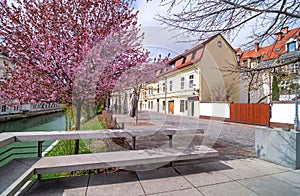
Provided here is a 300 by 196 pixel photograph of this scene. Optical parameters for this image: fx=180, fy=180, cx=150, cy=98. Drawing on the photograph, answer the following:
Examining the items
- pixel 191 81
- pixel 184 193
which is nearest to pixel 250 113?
pixel 191 81

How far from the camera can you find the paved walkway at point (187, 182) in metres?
2.54

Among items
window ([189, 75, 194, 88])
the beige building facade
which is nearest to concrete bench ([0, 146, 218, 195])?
the beige building facade

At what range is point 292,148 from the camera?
3.46 meters

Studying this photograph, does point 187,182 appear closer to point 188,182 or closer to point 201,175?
point 188,182

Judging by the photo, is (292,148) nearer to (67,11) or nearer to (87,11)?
(87,11)

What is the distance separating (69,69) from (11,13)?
132 cm

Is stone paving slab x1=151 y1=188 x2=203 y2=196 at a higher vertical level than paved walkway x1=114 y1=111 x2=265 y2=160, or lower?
higher

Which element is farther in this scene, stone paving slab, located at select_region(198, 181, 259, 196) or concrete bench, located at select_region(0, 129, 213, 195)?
stone paving slab, located at select_region(198, 181, 259, 196)

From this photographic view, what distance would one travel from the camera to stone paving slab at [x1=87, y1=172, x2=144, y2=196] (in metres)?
2.52

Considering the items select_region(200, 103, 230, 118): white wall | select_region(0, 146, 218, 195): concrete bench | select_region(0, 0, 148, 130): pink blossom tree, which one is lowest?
select_region(0, 146, 218, 195): concrete bench

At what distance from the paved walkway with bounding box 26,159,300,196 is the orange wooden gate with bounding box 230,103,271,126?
939cm

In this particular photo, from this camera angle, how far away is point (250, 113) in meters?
12.6

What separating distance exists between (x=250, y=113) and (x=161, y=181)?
11.9 meters

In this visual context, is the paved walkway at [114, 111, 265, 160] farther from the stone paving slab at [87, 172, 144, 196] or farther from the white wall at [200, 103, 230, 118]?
the white wall at [200, 103, 230, 118]
